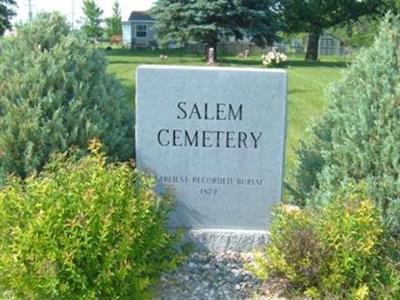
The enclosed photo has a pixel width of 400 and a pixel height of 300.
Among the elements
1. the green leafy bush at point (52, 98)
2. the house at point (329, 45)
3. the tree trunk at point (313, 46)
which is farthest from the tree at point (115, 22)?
the green leafy bush at point (52, 98)

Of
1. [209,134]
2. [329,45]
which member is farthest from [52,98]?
[329,45]

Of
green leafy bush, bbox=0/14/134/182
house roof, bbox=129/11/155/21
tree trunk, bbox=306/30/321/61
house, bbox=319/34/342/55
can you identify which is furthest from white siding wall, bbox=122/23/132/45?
green leafy bush, bbox=0/14/134/182

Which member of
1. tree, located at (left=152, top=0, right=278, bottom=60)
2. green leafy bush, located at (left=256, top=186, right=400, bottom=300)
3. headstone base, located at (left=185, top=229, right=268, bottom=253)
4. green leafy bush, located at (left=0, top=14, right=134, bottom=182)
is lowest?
headstone base, located at (left=185, top=229, right=268, bottom=253)

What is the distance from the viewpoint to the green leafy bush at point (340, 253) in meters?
3.45

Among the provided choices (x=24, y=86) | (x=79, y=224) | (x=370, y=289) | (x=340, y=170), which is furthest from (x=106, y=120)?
(x=370, y=289)

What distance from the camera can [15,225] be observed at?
340 cm

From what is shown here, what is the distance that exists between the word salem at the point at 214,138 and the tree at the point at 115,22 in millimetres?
71667

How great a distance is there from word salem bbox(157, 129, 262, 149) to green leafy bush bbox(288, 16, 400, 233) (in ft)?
1.70

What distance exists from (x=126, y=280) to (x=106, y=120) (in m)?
1.42

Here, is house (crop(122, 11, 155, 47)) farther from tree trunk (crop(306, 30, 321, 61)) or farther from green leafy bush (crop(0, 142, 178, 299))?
green leafy bush (crop(0, 142, 178, 299))

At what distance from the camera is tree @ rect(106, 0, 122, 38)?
74.4 m

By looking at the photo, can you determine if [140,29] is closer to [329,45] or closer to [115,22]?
[115,22]

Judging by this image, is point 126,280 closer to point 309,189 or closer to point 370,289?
point 370,289

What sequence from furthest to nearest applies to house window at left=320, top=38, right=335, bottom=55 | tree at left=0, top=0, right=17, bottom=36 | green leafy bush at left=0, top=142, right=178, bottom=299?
Answer: house window at left=320, top=38, right=335, bottom=55 → tree at left=0, top=0, right=17, bottom=36 → green leafy bush at left=0, top=142, right=178, bottom=299
